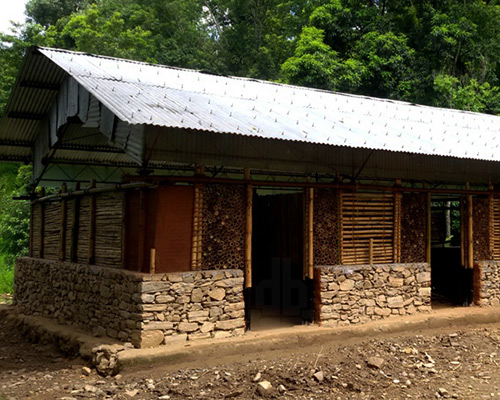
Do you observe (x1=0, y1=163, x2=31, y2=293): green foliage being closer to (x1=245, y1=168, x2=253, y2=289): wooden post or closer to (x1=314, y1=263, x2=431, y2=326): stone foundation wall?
(x1=245, y1=168, x2=253, y2=289): wooden post

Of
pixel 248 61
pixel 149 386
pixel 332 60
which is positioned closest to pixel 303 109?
pixel 149 386

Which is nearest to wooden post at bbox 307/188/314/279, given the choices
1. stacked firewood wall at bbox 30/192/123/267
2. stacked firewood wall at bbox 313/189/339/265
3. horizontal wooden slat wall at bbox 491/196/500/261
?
stacked firewood wall at bbox 313/189/339/265

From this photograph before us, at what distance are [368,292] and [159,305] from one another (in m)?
3.74

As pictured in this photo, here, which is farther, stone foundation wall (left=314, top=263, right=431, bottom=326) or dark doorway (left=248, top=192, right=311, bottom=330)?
dark doorway (left=248, top=192, right=311, bottom=330)

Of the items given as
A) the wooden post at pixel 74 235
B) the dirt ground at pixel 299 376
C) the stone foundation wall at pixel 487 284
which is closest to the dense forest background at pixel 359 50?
the stone foundation wall at pixel 487 284

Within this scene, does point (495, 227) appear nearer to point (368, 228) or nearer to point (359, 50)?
point (368, 228)

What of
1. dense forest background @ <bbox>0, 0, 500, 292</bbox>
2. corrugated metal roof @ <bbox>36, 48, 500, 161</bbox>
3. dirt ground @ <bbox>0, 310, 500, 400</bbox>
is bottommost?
dirt ground @ <bbox>0, 310, 500, 400</bbox>

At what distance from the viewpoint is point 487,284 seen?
1109 cm

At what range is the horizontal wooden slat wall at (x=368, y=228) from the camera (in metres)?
9.41

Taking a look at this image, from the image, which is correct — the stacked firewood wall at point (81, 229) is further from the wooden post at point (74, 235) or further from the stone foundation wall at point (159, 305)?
the stone foundation wall at point (159, 305)

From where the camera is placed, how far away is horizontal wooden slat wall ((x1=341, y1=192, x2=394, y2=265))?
9406 millimetres

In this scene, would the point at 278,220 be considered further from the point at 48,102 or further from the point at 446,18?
the point at 446,18

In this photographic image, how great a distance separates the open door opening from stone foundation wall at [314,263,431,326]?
138 centimetres

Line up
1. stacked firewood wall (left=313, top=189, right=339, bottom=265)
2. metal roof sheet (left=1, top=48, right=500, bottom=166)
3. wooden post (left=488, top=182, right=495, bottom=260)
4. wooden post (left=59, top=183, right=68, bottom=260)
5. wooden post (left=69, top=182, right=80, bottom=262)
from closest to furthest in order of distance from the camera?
metal roof sheet (left=1, top=48, right=500, bottom=166), stacked firewood wall (left=313, top=189, right=339, bottom=265), wooden post (left=69, top=182, right=80, bottom=262), wooden post (left=59, top=183, right=68, bottom=260), wooden post (left=488, top=182, right=495, bottom=260)
